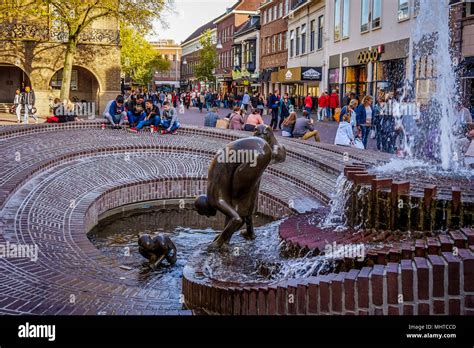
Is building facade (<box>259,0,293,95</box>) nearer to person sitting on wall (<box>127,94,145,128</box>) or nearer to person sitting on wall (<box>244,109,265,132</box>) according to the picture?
person sitting on wall (<box>244,109,265,132</box>)

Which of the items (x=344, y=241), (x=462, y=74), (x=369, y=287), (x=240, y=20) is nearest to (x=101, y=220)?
(x=344, y=241)

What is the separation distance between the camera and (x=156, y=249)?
23.9 ft

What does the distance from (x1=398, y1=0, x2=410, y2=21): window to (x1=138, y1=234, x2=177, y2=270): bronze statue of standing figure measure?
20.9m

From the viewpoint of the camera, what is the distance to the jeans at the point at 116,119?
1602cm

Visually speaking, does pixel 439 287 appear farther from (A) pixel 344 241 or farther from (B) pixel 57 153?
(B) pixel 57 153

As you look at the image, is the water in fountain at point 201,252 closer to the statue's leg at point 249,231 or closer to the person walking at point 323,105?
the statue's leg at point 249,231

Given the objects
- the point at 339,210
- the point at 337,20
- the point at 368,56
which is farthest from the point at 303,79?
the point at 339,210

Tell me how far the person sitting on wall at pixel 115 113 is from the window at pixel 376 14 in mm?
16406

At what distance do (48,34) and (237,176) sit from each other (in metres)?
29.9

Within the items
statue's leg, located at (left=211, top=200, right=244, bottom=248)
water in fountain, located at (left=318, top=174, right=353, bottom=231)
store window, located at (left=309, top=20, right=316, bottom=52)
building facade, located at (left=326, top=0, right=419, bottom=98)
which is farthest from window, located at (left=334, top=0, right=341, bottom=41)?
statue's leg, located at (left=211, top=200, right=244, bottom=248)

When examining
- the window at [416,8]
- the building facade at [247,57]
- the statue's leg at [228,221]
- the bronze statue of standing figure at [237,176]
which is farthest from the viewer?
the building facade at [247,57]

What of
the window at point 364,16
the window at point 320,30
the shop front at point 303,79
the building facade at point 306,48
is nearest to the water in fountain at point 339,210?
the window at point 364,16

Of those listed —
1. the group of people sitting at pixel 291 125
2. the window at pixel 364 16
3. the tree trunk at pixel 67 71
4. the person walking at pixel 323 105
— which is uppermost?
the window at pixel 364 16
